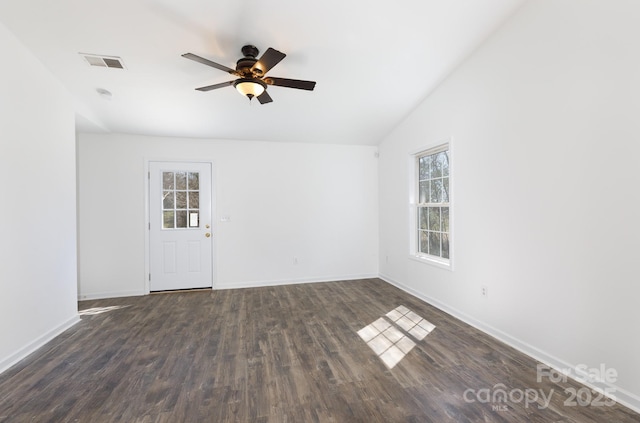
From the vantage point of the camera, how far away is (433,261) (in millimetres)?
4012

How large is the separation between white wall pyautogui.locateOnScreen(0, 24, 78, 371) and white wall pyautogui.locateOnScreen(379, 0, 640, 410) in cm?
445

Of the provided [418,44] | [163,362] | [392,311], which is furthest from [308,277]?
[418,44]

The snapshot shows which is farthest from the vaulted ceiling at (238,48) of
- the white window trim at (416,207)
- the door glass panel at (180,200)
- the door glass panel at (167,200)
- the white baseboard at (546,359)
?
the white baseboard at (546,359)

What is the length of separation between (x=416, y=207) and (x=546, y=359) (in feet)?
8.19

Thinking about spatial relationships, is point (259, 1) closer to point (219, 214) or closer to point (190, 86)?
point (190, 86)

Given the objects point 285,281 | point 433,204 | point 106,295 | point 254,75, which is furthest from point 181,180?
point 433,204

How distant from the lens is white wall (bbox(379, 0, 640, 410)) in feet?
6.53

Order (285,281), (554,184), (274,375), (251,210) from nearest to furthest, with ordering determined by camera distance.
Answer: (274,375), (554,184), (251,210), (285,281)

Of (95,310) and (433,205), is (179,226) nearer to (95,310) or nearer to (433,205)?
(95,310)

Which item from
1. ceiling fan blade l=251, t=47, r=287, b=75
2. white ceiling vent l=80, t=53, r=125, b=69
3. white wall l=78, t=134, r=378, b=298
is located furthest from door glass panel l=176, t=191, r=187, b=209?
ceiling fan blade l=251, t=47, r=287, b=75

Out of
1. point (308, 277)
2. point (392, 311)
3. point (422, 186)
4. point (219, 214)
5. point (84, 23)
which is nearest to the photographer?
point (84, 23)

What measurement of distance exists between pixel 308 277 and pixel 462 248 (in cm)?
275

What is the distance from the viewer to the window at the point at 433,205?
12.8 ft

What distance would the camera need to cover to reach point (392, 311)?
149 inches
